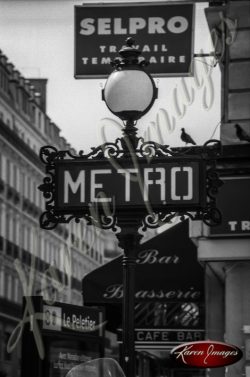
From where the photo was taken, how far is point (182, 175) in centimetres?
743

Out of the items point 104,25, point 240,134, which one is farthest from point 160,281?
point 104,25

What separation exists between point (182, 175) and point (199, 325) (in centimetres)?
1136

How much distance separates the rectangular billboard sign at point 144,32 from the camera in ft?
34.5

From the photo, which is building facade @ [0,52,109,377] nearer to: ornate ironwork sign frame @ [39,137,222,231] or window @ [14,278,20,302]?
window @ [14,278,20,302]

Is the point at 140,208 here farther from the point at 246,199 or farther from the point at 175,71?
the point at 246,199

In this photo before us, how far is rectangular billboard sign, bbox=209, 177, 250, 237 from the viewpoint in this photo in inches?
520

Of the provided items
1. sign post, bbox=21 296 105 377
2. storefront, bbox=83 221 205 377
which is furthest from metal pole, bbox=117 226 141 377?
storefront, bbox=83 221 205 377

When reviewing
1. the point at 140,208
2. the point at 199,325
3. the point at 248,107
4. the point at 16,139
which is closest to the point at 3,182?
the point at 16,139

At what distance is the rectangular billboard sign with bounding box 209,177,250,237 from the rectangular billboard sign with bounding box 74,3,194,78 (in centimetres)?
300

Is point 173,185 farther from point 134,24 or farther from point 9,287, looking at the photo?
point 9,287

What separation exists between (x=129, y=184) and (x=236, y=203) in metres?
5.83

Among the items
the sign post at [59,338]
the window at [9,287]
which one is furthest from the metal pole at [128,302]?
the window at [9,287]

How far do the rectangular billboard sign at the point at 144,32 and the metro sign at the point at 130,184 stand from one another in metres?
3.04

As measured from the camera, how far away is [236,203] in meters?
13.2
